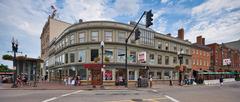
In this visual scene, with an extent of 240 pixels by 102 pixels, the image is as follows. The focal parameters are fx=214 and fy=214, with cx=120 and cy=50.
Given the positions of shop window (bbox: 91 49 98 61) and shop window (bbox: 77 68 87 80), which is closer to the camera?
shop window (bbox: 77 68 87 80)

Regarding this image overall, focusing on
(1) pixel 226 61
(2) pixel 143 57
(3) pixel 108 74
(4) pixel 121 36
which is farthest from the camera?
(1) pixel 226 61

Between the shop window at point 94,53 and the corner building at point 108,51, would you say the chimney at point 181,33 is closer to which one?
the corner building at point 108,51

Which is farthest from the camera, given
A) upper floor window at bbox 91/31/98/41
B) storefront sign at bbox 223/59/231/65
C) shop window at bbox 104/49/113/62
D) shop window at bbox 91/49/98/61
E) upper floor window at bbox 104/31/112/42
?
storefront sign at bbox 223/59/231/65

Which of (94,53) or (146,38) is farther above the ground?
(146,38)

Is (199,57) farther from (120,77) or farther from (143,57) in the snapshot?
(143,57)

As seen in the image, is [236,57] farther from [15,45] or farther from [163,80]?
[15,45]

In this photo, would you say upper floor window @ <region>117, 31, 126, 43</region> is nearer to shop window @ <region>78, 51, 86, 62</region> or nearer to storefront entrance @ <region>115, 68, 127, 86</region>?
storefront entrance @ <region>115, 68, 127, 86</region>

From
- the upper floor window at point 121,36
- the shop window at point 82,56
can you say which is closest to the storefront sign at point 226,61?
the upper floor window at point 121,36

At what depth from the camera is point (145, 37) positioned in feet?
124

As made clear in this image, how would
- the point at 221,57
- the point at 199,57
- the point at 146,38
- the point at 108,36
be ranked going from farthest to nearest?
1. the point at 221,57
2. the point at 199,57
3. the point at 146,38
4. the point at 108,36

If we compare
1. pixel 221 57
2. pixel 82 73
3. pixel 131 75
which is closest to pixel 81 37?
pixel 82 73

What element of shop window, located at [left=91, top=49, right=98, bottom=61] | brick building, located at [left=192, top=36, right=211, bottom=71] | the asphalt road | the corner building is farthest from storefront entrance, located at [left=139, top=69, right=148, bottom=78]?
brick building, located at [left=192, top=36, right=211, bottom=71]

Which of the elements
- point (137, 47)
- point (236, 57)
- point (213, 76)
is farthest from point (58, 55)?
point (236, 57)

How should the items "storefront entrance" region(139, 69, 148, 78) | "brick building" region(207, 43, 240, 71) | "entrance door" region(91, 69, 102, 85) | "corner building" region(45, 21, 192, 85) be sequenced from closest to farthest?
1. "entrance door" region(91, 69, 102, 85)
2. "corner building" region(45, 21, 192, 85)
3. "storefront entrance" region(139, 69, 148, 78)
4. "brick building" region(207, 43, 240, 71)
